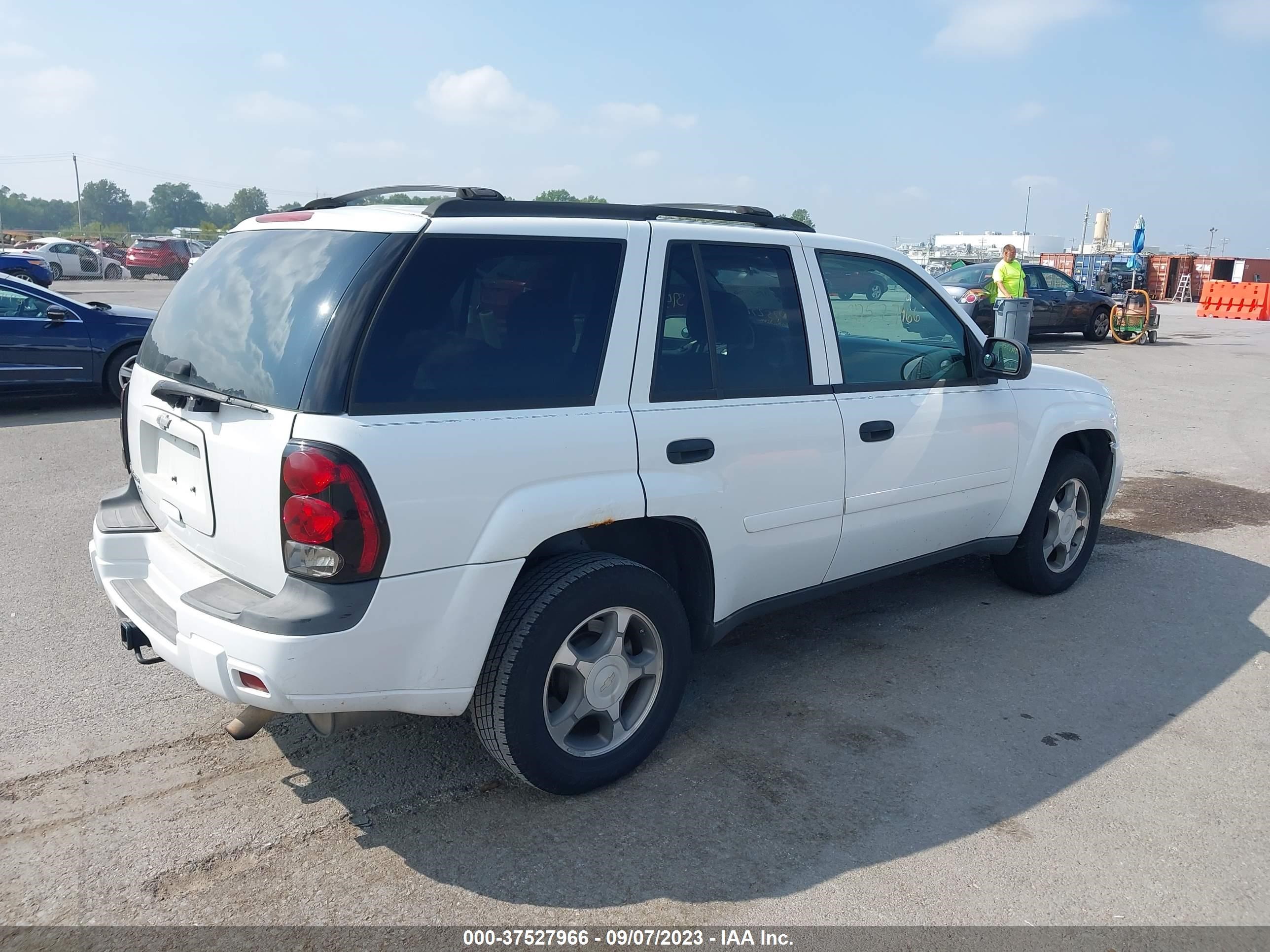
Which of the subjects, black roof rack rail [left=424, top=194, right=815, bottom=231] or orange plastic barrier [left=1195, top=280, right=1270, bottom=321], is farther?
orange plastic barrier [left=1195, top=280, right=1270, bottom=321]

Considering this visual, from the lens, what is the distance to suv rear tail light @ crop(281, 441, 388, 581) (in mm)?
2682

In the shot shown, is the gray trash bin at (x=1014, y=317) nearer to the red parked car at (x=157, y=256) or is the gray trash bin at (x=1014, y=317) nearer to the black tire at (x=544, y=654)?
the black tire at (x=544, y=654)

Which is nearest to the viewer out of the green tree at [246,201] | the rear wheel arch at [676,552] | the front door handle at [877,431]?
the rear wheel arch at [676,552]

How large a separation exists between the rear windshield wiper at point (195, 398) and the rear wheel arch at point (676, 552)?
1.13m

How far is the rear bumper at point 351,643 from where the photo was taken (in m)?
2.71

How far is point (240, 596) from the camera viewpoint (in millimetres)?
2936

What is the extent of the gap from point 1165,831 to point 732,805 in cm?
140

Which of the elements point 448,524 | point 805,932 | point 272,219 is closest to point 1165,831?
point 805,932

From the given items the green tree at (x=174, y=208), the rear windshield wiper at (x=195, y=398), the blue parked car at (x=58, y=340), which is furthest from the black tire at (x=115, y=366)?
the green tree at (x=174, y=208)

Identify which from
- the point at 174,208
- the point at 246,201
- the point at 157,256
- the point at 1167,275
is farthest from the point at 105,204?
the point at 1167,275

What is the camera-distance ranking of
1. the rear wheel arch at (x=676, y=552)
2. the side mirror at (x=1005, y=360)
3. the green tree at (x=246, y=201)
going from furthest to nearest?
the green tree at (x=246, y=201) → the side mirror at (x=1005, y=360) → the rear wheel arch at (x=676, y=552)

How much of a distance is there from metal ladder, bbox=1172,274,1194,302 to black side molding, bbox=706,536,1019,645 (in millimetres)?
40211

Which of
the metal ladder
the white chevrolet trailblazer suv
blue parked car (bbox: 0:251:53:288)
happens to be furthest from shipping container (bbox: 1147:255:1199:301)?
the white chevrolet trailblazer suv

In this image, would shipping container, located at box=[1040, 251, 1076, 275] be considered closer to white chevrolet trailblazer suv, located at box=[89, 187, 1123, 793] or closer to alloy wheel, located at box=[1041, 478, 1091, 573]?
alloy wheel, located at box=[1041, 478, 1091, 573]
